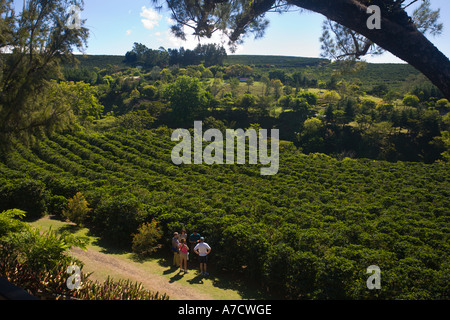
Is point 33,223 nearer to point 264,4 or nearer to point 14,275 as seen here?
point 14,275

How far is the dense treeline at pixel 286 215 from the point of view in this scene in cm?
660

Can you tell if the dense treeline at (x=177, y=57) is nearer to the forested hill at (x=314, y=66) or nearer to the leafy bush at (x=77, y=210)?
the forested hill at (x=314, y=66)

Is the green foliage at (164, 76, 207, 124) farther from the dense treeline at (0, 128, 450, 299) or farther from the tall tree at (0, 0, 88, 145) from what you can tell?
the tall tree at (0, 0, 88, 145)

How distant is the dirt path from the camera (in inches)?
267

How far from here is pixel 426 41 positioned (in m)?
3.95

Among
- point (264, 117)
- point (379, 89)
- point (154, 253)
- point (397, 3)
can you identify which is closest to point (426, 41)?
point (397, 3)

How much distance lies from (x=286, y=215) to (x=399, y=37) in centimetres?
761

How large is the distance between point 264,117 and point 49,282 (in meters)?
51.2

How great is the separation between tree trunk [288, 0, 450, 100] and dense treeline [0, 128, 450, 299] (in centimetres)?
419

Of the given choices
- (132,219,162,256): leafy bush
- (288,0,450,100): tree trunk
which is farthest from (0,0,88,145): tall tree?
(288,0,450,100): tree trunk

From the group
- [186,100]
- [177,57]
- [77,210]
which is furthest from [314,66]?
[77,210]

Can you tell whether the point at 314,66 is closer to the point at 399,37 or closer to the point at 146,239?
the point at 146,239

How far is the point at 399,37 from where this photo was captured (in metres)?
4.08

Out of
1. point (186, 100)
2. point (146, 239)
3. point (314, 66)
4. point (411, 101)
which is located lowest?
point (146, 239)
